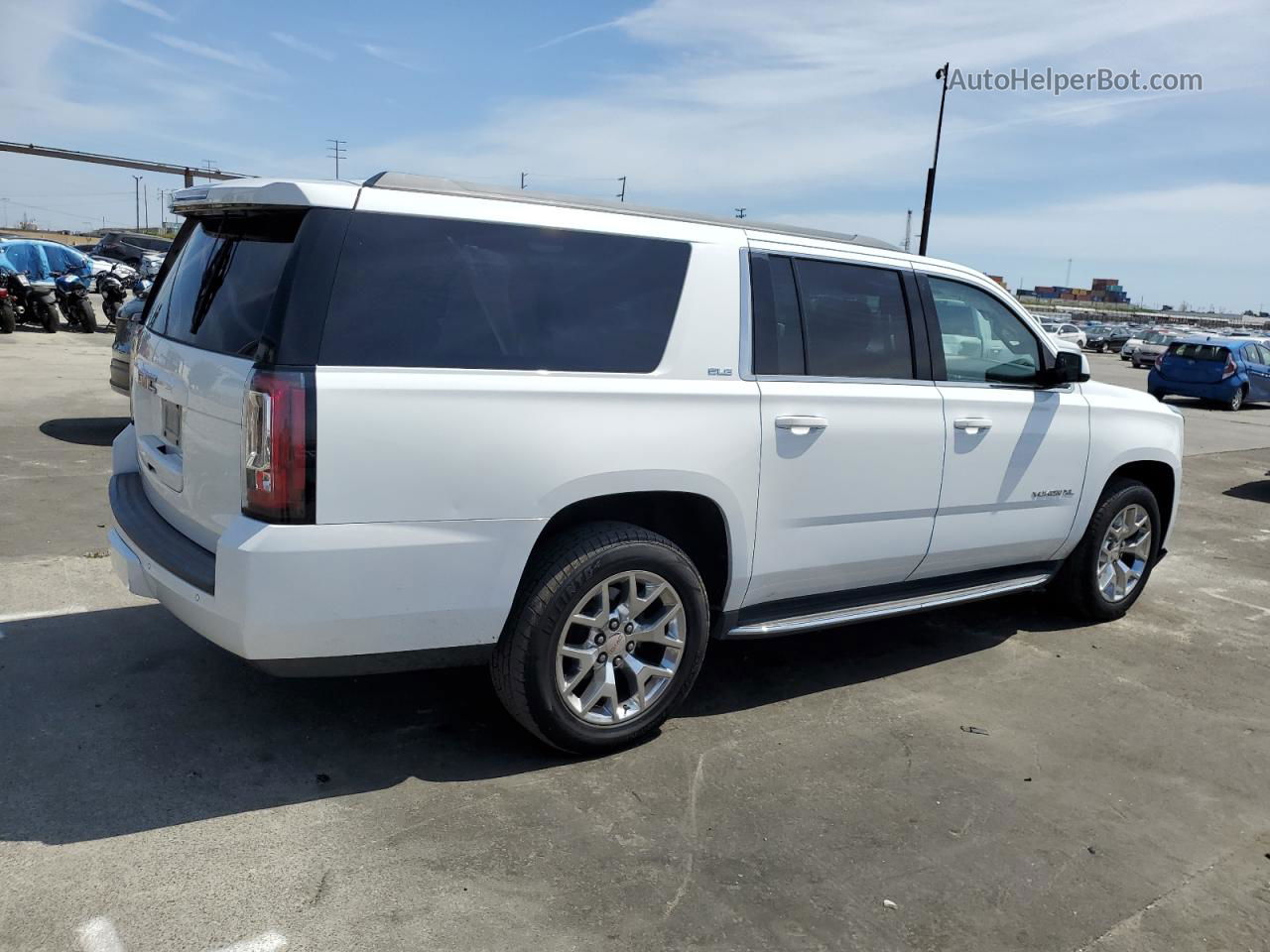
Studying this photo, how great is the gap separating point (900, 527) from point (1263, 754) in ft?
5.70

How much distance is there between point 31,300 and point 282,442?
18395 millimetres

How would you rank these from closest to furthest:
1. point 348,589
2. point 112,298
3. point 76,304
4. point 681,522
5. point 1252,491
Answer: point 348,589
point 681,522
point 1252,491
point 76,304
point 112,298

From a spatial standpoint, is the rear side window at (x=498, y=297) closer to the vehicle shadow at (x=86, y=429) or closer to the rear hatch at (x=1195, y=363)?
the vehicle shadow at (x=86, y=429)

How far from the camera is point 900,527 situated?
4633 millimetres

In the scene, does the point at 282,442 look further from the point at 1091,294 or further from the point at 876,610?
the point at 1091,294

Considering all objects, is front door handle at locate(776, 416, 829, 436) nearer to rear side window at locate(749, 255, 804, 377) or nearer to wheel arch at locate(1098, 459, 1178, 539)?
rear side window at locate(749, 255, 804, 377)

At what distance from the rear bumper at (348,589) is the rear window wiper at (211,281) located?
2.57 ft

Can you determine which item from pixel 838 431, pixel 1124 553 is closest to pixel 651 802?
pixel 838 431

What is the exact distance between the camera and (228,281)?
3.61m

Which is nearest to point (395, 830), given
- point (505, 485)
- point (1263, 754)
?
point (505, 485)

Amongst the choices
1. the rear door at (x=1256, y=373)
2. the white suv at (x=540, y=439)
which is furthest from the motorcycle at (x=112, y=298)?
the rear door at (x=1256, y=373)

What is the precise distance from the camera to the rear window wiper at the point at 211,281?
3.66 metres

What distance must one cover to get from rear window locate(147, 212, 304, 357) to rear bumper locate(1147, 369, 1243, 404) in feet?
74.3

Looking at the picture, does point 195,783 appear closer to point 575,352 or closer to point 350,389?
point 350,389
